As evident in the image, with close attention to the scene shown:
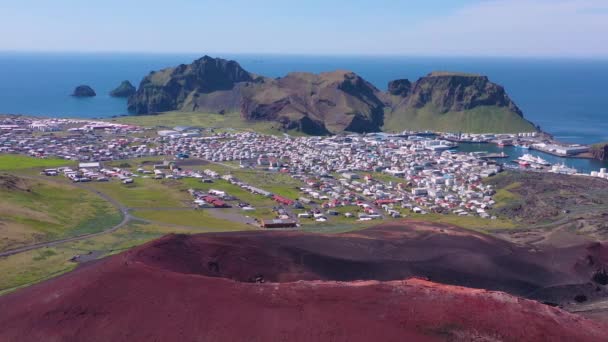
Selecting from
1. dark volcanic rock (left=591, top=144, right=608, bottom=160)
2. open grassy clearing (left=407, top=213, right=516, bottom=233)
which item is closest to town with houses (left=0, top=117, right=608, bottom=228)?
open grassy clearing (left=407, top=213, right=516, bottom=233)

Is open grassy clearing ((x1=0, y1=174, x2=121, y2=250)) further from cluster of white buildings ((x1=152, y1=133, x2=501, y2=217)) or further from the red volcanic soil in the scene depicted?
cluster of white buildings ((x1=152, y1=133, x2=501, y2=217))

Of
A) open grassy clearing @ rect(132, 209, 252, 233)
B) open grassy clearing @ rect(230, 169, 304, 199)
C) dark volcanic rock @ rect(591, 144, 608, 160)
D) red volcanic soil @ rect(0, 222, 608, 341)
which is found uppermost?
red volcanic soil @ rect(0, 222, 608, 341)

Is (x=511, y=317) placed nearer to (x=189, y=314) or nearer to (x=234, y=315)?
(x=234, y=315)

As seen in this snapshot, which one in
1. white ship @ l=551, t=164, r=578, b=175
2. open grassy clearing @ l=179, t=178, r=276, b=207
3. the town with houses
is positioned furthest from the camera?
white ship @ l=551, t=164, r=578, b=175

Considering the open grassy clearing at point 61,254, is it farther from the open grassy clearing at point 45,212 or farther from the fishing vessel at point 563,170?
the fishing vessel at point 563,170

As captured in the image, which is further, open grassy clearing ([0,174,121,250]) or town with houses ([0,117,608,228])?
town with houses ([0,117,608,228])

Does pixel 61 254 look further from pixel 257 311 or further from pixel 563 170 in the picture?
pixel 563 170

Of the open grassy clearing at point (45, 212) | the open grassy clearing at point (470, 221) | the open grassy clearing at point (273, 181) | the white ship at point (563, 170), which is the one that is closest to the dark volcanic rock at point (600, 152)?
the white ship at point (563, 170)

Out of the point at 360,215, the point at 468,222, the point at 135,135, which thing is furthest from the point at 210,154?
the point at 468,222
